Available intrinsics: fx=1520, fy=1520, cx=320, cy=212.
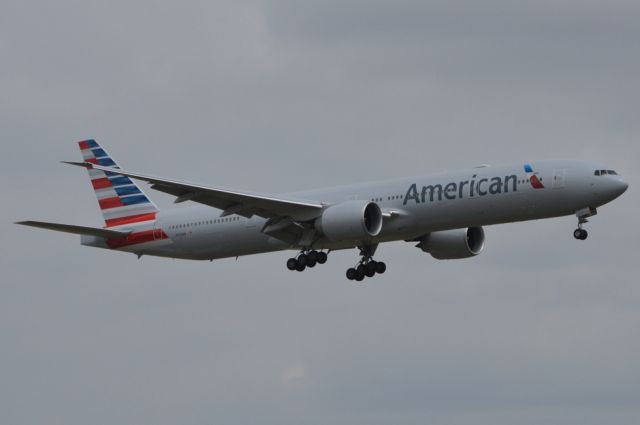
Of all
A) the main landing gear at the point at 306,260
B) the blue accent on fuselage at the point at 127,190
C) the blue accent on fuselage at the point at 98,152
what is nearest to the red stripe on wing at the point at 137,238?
the blue accent on fuselage at the point at 127,190

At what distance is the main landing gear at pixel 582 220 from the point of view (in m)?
63.2

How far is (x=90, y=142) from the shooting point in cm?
8212

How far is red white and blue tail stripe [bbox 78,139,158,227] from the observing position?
7731 cm

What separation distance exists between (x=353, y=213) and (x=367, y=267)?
6982 millimetres

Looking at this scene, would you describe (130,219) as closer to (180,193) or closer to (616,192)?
(180,193)

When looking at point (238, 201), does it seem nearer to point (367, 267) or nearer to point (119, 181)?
point (367, 267)

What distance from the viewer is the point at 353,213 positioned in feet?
217

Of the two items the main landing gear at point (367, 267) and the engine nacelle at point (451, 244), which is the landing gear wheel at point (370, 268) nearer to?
the main landing gear at point (367, 267)

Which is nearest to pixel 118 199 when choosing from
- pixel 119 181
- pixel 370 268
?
pixel 119 181

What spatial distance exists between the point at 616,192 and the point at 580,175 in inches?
64.3

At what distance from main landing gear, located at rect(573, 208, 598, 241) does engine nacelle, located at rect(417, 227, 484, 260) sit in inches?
413

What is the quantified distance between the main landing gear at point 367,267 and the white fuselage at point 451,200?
8.37 ft

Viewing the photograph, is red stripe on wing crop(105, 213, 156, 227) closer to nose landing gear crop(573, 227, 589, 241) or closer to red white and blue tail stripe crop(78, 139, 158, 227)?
red white and blue tail stripe crop(78, 139, 158, 227)

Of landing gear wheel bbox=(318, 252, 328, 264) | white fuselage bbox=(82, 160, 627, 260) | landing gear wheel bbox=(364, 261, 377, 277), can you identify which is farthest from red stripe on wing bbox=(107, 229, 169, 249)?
landing gear wheel bbox=(364, 261, 377, 277)
